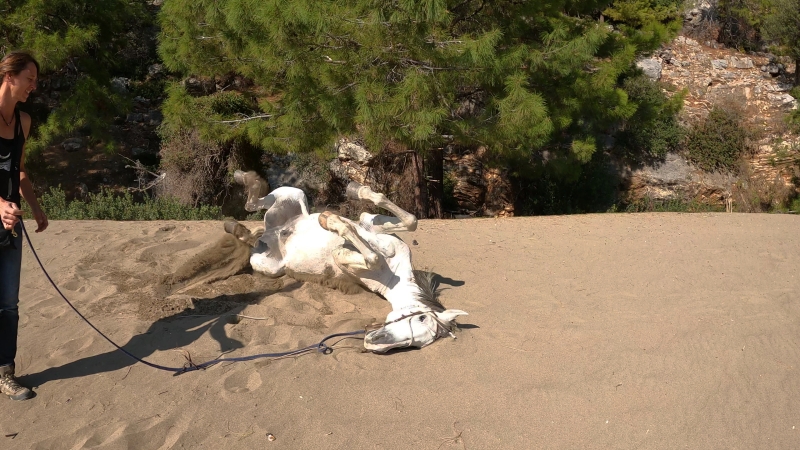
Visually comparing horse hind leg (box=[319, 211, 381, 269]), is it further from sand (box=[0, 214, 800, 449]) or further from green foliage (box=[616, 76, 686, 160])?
green foliage (box=[616, 76, 686, 160])

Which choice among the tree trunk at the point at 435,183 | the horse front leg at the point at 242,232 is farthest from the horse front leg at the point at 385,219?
the tree trunk at the point at 435,183

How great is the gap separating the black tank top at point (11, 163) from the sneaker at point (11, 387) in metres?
0.89

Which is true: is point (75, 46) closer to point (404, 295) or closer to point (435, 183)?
point (435, 183)

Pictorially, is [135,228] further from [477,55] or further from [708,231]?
→ [708,231]

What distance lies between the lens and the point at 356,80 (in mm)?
8641

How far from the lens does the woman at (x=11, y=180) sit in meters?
3.30

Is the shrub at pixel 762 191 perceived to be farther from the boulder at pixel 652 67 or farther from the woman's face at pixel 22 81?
the woman's face at pixel 22 81

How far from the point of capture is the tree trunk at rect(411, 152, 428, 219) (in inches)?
414

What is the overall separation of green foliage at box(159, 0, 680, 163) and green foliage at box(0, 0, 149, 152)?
7.84ft

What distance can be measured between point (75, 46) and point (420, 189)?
7.16m

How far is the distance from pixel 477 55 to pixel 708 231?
11.0ft

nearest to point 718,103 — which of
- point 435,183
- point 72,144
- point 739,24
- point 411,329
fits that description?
point 739,24

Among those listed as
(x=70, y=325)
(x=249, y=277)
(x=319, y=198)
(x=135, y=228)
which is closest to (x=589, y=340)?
(x=249, y=277)

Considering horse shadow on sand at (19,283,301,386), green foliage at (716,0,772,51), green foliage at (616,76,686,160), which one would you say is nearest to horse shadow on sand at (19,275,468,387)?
horse shadow on sand at (19,283,301,386)
